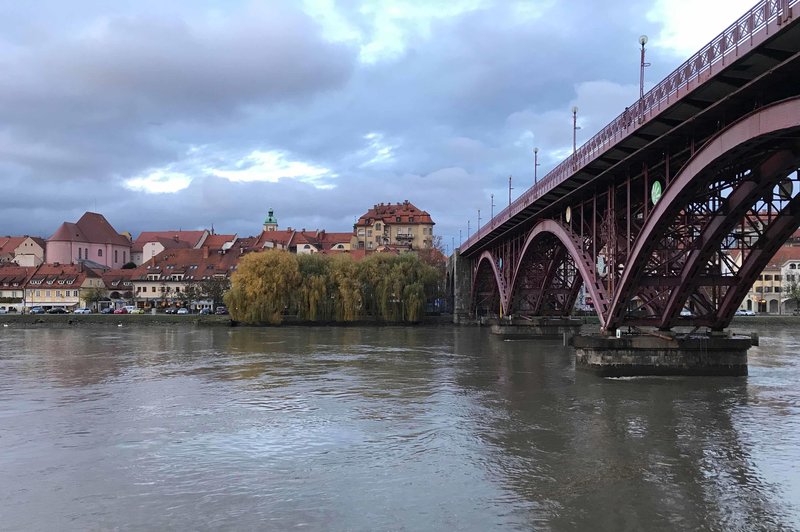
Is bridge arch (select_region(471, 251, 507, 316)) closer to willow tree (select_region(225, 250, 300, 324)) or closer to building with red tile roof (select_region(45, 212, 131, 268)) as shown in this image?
willow tree (select_region(225, 250, 300, 324))

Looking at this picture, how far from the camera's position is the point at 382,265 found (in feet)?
240

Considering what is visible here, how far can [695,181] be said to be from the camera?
67.2 ft

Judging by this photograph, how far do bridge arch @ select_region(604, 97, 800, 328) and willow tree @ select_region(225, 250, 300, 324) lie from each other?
151 feet

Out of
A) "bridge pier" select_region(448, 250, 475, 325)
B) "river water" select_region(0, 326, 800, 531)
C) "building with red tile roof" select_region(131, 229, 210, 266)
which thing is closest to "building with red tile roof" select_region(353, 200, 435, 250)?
"building with red tile roof" select_region(131, 229, 210, 266)

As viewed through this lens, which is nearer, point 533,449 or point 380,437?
point 533,449

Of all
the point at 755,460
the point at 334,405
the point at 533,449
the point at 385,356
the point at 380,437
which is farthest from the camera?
the point at 385,356

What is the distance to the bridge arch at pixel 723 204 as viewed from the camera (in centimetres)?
1672

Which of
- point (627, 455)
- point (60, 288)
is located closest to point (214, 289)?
point (60, 288)

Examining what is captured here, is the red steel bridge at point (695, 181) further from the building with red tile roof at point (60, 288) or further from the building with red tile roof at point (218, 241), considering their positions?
the building with red tile roof at point (218, 241)

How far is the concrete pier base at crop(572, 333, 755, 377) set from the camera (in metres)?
25.6

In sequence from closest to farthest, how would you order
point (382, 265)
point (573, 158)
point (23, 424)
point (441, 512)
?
point (441, 512) → point (23, 424) → point (573, 158) → point (382, 265)

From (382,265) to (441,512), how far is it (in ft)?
206

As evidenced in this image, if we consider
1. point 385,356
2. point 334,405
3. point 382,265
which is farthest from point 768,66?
point 382,265

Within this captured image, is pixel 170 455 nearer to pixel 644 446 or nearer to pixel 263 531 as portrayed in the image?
pixel 263 531
